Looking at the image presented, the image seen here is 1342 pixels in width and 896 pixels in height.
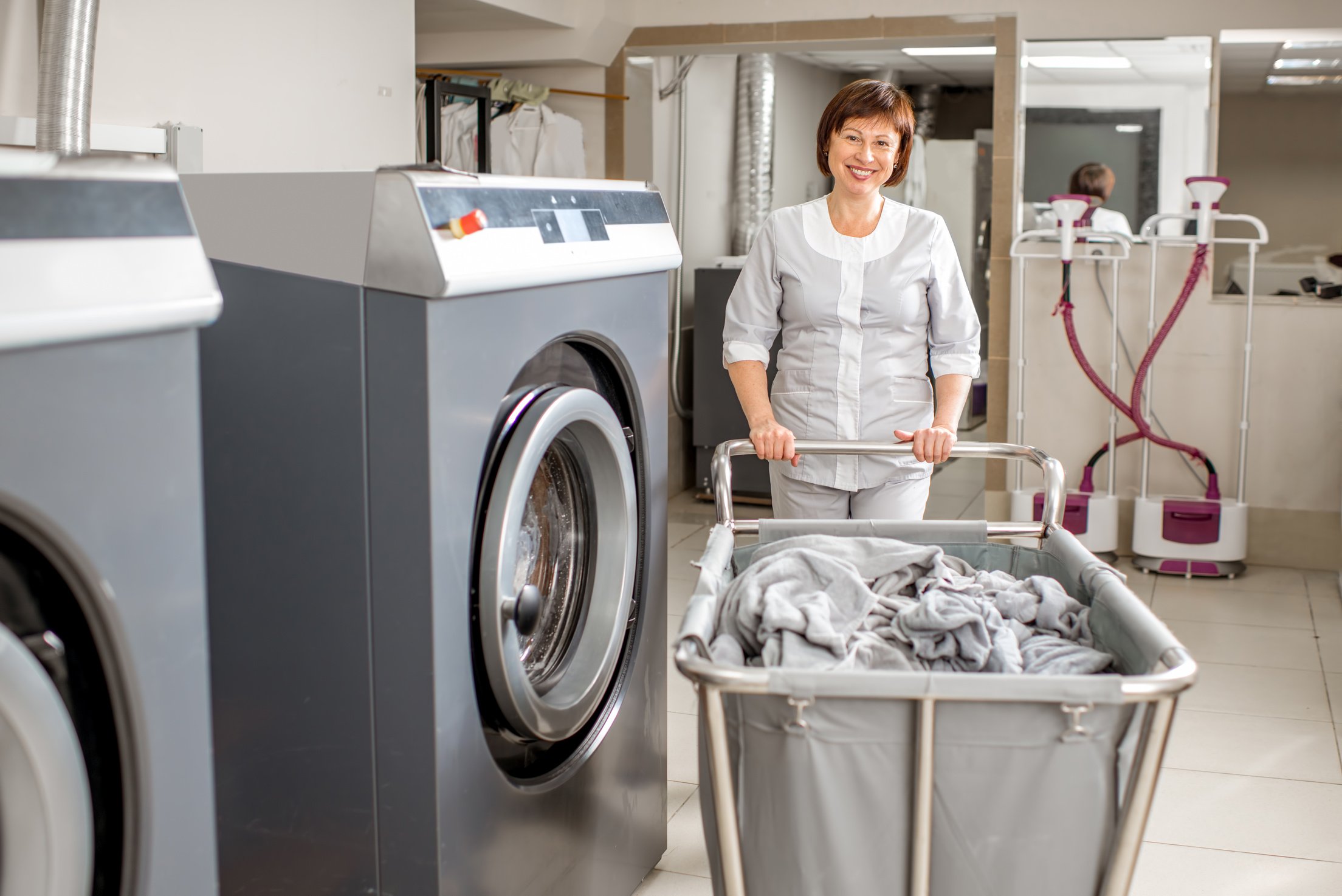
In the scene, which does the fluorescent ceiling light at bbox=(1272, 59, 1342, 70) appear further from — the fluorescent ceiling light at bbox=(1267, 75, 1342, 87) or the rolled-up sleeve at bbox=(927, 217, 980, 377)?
the rolled-up sleeve at bbox=(927, 217, 980, 377)

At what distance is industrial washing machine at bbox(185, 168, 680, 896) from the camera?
1369 mm

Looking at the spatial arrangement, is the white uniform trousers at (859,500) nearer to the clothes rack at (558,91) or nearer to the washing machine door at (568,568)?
the washing machine door at (568,568)

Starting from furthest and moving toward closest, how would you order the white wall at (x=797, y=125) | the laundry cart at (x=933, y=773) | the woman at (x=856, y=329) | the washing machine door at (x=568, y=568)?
1. the white wall at (x=797, y=125)
2. the woman at (x=856, y=329)
3. the washing machine door at (x=568, y=568)
4. the laundry cart at (x=933, y=773)

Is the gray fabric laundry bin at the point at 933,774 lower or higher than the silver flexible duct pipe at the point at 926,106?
lower

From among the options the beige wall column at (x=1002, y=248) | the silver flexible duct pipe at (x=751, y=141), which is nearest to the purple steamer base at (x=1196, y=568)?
the beige wall column at (x=1002, y=248)

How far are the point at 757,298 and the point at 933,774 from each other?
1.20 meters

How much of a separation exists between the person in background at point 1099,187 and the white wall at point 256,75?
8.06 feet

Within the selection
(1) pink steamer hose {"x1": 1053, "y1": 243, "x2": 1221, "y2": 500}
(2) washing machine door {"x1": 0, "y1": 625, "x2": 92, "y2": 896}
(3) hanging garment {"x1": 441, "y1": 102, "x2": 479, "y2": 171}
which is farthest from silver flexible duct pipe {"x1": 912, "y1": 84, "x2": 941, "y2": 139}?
(2) washing machine door {"x1": 0, "y1": 625, "x2": 92, "y2": 896}

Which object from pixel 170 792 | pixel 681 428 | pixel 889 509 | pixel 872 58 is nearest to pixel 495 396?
pixel 170 792

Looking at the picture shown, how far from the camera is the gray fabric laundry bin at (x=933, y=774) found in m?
1.16

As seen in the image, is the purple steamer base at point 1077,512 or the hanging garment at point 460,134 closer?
the purple steamer base at point 1077,512

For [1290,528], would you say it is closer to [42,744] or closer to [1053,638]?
[1053,638]

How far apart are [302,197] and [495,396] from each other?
317 millimetres

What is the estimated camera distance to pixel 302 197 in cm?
139
